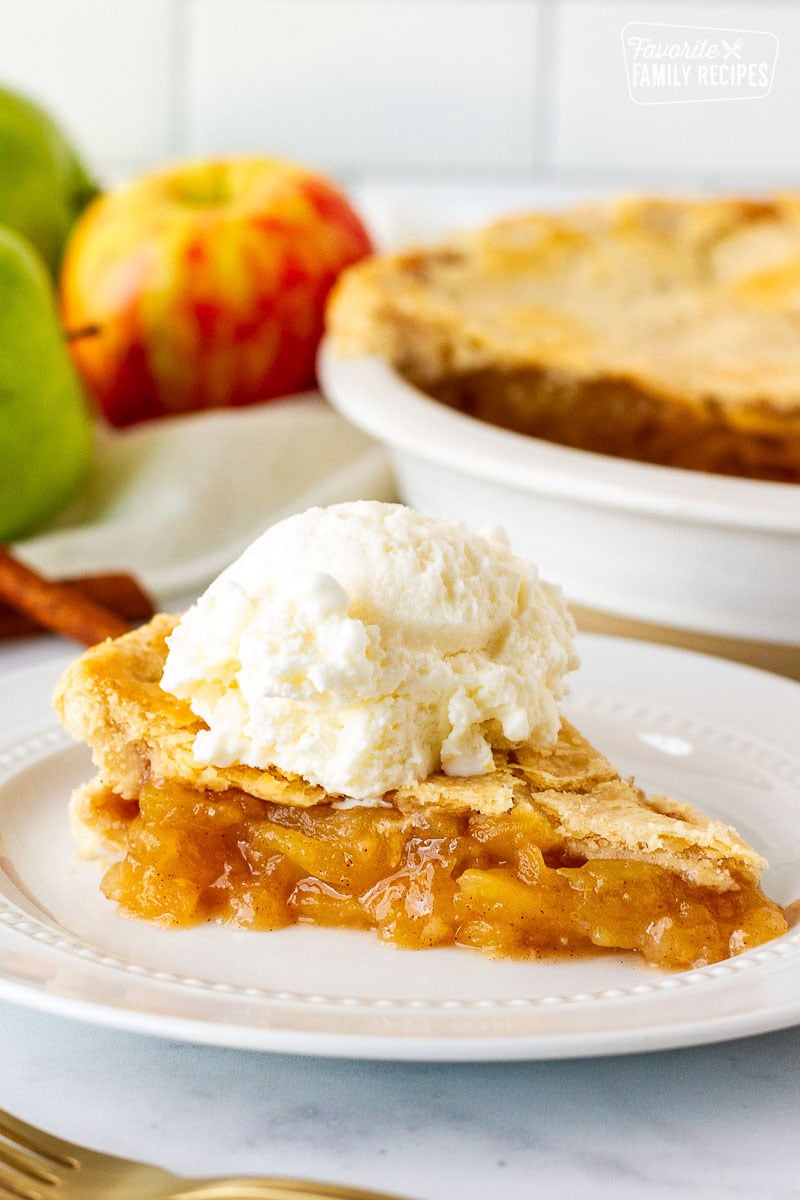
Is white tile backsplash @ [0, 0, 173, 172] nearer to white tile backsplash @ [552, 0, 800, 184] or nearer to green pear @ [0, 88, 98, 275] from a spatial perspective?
white tile backsplash @ [552, 0, 800, 184]

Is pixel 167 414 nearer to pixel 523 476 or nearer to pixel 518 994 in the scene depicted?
pixel 523 476

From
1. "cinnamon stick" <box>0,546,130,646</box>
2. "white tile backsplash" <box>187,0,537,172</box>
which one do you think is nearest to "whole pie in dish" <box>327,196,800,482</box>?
"cinnamon stick" <box>0,546,130,646</box>

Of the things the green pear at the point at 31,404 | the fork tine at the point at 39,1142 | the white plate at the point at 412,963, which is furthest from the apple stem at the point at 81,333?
the fork tine at the point at 39,1142

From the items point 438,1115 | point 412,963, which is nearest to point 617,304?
point 412,963

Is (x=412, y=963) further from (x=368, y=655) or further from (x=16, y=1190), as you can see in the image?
(x=16, y=1190)

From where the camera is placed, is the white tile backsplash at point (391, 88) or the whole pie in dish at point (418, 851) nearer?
the whole pie in dish at point (418, 851)

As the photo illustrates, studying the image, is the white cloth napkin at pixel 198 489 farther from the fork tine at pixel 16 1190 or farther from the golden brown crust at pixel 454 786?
the fork tine at pixel 16 1190

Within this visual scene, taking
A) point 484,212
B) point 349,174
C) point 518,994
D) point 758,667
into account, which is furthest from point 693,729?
point 349,174
